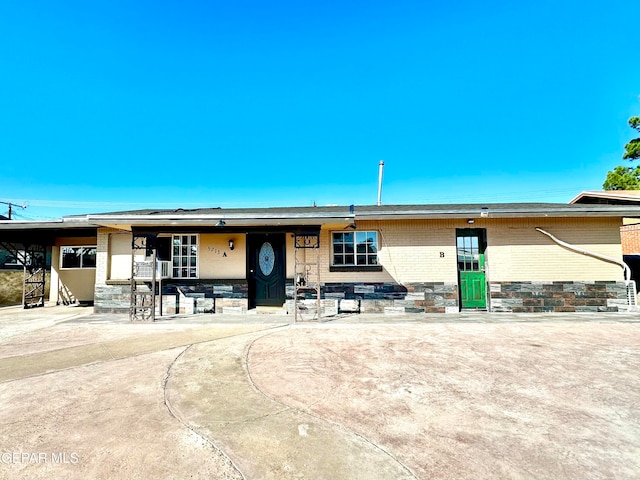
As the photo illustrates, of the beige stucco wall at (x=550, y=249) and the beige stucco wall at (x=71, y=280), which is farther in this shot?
the beige stucco wall at (x=71, y=280)

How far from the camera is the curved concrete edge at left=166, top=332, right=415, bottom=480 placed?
77.8 inches

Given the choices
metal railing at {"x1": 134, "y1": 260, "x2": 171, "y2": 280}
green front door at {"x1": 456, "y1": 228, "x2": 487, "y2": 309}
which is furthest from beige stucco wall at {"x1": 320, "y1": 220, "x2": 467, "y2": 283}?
metal railing at {"x1": 134, "y1": 260, "x2": 171, "y2": 280}

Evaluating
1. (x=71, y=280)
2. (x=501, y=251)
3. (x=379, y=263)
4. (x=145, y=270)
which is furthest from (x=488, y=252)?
(x=71, y=280)

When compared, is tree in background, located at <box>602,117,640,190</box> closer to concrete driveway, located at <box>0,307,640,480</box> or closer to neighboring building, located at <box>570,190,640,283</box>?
neighboring building, located at <box>570,190,640,283</box>

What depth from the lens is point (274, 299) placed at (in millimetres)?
8898

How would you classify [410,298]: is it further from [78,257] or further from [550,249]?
[78,257]

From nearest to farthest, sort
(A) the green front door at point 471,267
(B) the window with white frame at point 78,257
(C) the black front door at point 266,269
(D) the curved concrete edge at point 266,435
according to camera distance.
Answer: (D) the curved concrete edge at point 266,435 < (A) the green front door at point 471,267 < (C) the black front door at point 266,269 < (B) the window with white frame at point 78,257

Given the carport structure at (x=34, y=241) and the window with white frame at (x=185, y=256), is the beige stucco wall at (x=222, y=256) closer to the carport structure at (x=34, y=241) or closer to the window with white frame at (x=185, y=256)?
the window with white frame at (x=185, y=256)

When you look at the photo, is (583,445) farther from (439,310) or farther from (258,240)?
(258,240)

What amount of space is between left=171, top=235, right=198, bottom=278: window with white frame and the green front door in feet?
24.5

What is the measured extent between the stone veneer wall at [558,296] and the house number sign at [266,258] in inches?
242

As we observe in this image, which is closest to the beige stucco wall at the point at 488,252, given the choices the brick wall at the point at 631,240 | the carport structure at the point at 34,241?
the carport structure at the point at 34,241

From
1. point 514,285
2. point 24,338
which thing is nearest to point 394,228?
point 514,285

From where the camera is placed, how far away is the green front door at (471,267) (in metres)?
8.61
